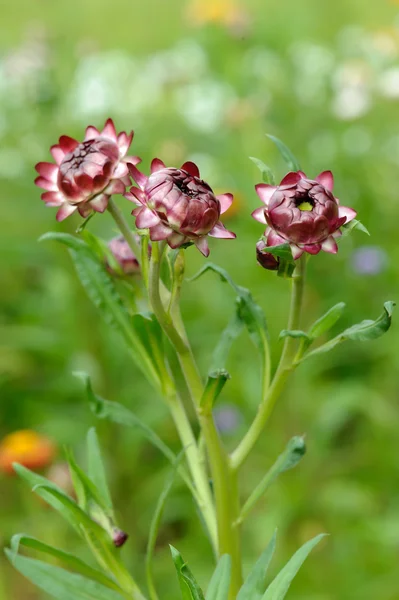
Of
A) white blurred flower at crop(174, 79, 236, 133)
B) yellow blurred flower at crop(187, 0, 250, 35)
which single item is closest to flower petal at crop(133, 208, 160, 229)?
white blurred flower at crop(174, 79, 236, 133)

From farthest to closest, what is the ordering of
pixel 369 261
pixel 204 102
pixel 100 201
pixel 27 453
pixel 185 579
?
pixel 204 102 → pixel 369 261 → pixel 27 453 → pixel 100 201 → pixel 185 579

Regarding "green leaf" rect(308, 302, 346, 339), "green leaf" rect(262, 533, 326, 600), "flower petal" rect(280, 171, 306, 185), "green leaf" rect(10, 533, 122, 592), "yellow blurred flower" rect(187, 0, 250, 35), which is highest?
"yellow blurred flower" rect(187, 0, 250, 35)

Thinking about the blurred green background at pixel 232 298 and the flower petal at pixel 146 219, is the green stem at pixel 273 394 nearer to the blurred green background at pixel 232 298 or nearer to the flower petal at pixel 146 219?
the flower petal at pixel 146 219

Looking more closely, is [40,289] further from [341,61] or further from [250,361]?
[341,61]

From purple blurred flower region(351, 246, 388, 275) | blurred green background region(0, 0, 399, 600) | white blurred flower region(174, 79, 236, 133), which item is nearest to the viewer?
blurred green background region(0, 0, 399, 600)

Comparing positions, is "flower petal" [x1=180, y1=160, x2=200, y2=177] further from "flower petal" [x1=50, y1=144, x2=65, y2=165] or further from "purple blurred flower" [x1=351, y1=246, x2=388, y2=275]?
"purple blurred flower" [x1=351, y1=246, x2=388, y2=275]

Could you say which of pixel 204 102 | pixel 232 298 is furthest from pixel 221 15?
pixel 232 298

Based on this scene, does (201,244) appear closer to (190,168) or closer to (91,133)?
(190,168)
